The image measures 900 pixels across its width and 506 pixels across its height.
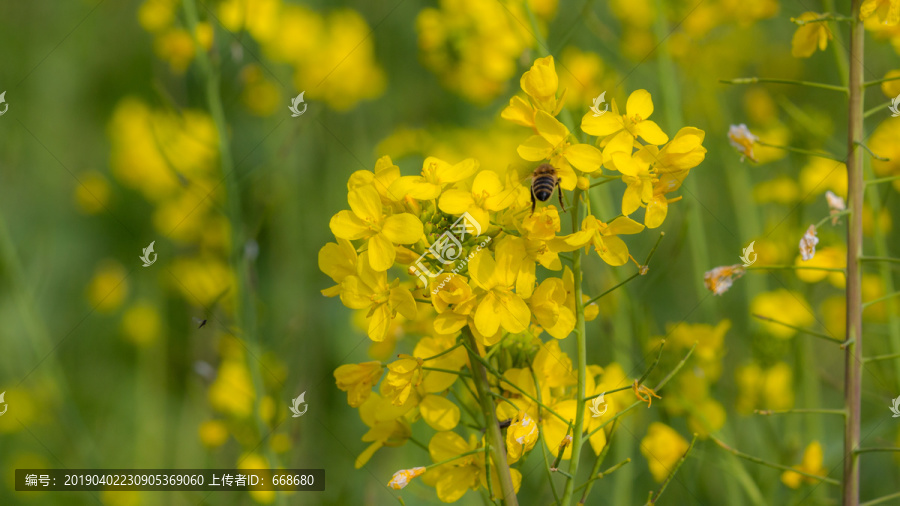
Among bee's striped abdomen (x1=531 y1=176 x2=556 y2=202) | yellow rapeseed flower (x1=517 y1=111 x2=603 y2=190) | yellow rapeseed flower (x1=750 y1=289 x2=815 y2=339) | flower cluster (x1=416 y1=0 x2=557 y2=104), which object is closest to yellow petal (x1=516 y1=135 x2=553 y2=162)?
yellow rapeseed flower (x1=517 y1=111 x2=603 y2=190)

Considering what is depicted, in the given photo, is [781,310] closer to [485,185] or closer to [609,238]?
[609,238]

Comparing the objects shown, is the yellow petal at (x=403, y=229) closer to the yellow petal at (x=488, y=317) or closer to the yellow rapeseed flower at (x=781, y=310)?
the yellow petal at (x=488, y=317)

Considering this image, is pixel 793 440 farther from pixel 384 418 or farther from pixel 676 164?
pixel 384 418

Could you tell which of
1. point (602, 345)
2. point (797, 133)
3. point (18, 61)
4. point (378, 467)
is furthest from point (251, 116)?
point (797, 133)

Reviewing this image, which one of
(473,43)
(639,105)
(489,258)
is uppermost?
(473,43)

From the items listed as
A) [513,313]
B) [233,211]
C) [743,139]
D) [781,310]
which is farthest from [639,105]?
[781,310]

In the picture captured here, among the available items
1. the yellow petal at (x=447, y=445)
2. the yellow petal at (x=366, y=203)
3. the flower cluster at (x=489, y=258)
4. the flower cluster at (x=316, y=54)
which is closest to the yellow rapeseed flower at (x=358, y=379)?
the flower cluster at (x=489, y=258)

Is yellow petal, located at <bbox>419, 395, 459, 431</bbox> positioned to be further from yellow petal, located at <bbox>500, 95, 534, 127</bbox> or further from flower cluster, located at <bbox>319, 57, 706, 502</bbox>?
yellow petal, located at <bbox>500, 95, 534, 127</bbox>
